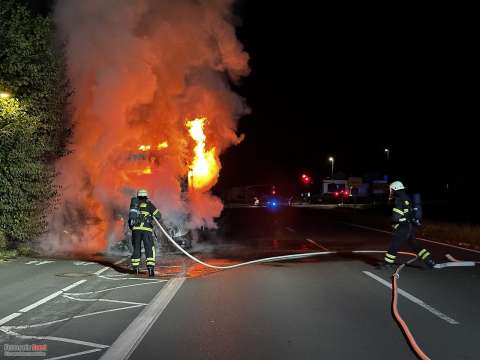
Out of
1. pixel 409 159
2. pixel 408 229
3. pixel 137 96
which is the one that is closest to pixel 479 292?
pixel 408 229

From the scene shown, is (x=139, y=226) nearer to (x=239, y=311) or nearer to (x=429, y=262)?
(x=239, y=311)

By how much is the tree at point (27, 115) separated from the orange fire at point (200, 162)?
4595 mm

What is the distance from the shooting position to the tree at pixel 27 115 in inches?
522

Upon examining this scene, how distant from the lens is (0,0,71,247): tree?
13.3 m

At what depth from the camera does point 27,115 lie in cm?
1390

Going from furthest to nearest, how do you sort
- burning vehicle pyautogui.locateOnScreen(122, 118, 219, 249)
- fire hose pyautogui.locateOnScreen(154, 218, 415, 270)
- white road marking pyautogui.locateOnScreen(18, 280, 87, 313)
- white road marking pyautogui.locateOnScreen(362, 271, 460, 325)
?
burning vehicle pyautogui.locateOnScreen(122, 118, 219, 249) → fire hose pyautogui.locateOnScreen(154, 218, 415, 270) → white road marking pyautogui.locateOnScreen(18, 280, 87, 313) → white road marking pyautogui.locateOnScreen(362, 271, 460, 325)

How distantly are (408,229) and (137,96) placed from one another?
363 inches

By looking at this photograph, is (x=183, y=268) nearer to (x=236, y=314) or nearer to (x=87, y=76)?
(x=236, y=314)

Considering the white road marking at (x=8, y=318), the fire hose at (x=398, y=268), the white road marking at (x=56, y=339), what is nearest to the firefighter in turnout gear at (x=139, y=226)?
the fire hose at (x=398, y=268)

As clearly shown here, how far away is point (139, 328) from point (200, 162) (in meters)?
12.7

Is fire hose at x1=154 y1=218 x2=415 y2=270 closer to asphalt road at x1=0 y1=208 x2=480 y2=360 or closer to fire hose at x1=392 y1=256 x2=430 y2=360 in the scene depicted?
asphalt road at x1=0 y1=208 x2=480 y2=360

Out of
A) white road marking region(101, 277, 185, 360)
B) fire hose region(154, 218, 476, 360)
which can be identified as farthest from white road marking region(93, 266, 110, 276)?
white road marking region(101, 277, 185, 360)

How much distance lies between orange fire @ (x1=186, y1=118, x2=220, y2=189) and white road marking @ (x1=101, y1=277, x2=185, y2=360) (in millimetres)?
9408

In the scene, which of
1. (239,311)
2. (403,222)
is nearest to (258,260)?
(403,222)
